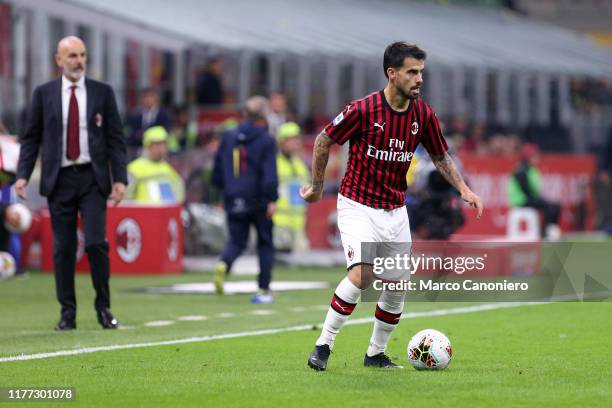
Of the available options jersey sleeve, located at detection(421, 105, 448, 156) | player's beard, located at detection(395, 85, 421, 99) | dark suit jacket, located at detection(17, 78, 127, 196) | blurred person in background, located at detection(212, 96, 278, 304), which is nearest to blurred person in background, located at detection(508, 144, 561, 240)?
blurred person in background, located at detection(212, 96, 278, 304)

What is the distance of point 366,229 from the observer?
10.1 meters

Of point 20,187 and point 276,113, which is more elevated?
point 276,113

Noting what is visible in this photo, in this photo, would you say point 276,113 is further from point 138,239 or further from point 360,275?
point 360,275

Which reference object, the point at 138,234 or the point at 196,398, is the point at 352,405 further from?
the point at 138,234

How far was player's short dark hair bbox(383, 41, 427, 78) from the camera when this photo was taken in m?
10.1

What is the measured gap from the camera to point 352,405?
8672mm

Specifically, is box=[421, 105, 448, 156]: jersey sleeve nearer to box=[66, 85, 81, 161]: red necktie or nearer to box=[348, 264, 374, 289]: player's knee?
box=[348, 264, 374, 289]: player's knee

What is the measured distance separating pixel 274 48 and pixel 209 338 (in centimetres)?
1665

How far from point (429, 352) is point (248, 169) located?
7117 millimetres

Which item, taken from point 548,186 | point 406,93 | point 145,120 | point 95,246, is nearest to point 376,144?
point 406,93

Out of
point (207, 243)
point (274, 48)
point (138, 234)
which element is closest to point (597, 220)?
point (274, 48)

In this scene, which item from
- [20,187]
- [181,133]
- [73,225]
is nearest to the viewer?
[20,187]

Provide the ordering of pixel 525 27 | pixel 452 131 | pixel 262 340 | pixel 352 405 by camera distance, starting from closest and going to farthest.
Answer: pixel 352 405 < pixel 262 340 < pixel 452 131 < pixel 525 27

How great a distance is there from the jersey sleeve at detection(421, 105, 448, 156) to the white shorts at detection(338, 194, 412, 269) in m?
0.53
